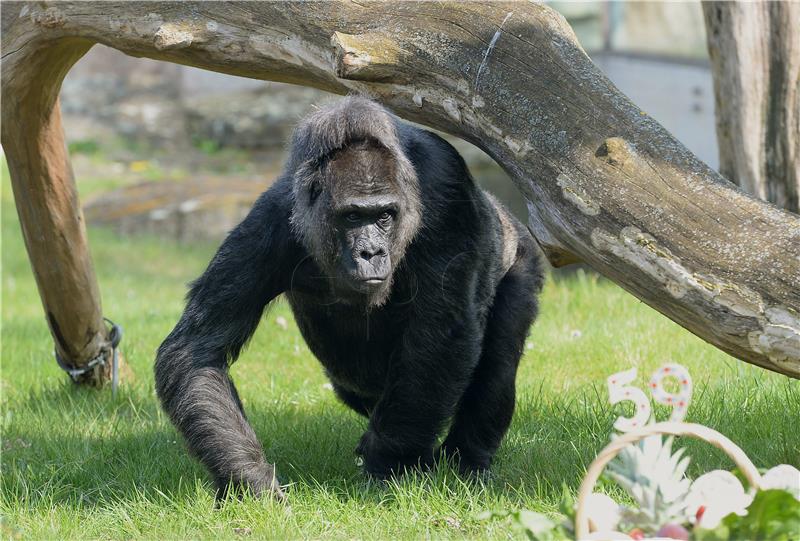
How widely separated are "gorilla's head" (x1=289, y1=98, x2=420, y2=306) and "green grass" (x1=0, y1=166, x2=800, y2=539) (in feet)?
3.42

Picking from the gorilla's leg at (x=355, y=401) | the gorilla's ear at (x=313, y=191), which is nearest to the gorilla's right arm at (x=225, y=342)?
the gorilla's ear at (x=313, y=191)

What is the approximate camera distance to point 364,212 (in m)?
4.30

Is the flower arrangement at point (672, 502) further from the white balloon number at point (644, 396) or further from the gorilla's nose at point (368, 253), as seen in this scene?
the gorilla's nose at point (368, 253)

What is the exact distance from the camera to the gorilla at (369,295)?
4344 millimetres

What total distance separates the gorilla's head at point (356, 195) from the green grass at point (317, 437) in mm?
1042

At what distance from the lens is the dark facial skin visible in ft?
14.0

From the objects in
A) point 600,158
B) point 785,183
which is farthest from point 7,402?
point 785,183

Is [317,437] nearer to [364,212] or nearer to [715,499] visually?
[364,212]

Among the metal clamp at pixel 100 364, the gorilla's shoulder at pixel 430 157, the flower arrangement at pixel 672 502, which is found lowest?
the metal clamp at pixel 100 364

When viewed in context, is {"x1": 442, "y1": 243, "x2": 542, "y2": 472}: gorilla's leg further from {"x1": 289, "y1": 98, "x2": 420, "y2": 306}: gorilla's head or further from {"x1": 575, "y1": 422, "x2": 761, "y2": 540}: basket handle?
{"x1": 575, "y1": 422, "x2": 761, "y2": 540}: basket handle

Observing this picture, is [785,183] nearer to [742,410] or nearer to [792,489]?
[742,410]

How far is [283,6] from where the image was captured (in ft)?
14.9

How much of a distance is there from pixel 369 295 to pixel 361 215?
424 millimetres

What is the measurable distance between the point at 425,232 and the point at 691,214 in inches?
51.9
